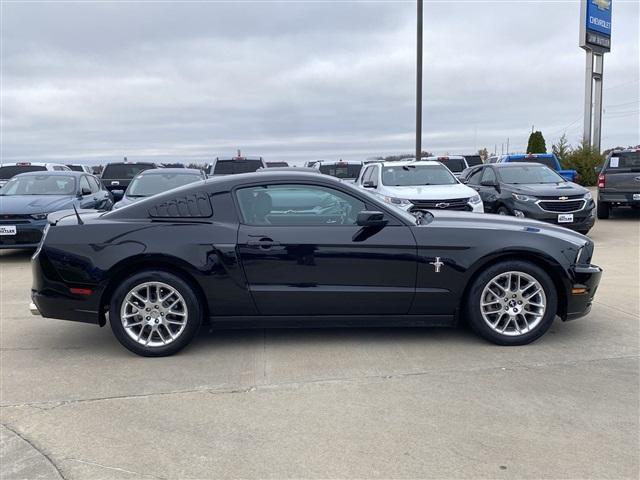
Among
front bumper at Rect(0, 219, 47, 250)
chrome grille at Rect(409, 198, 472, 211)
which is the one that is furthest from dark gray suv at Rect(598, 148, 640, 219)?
front bumper at Rect(0, 219, 47, 250)

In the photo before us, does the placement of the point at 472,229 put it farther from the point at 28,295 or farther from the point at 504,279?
the point at 28,295

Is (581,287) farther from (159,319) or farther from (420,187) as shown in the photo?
(420,187)

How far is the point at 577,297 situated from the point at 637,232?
860cm

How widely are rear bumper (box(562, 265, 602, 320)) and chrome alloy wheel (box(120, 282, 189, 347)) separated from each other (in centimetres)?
323

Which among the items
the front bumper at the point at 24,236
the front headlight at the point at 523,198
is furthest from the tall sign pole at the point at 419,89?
the front bumper at the point at 24,236

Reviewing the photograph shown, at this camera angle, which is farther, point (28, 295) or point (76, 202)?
point (76, 202)

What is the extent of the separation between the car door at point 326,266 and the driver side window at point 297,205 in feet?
0.08

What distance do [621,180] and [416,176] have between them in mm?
5647

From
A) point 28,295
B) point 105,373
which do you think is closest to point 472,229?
point 105,373

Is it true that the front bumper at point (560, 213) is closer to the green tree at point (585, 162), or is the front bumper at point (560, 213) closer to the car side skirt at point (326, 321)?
the car side skirt at point (326, 321)

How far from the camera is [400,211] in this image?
4.90 m

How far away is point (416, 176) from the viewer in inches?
451

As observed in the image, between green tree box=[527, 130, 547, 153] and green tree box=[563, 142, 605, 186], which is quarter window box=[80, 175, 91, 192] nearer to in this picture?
green tree box=[563, 142, 605, 186]

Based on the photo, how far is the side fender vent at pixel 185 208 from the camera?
15.4ft
